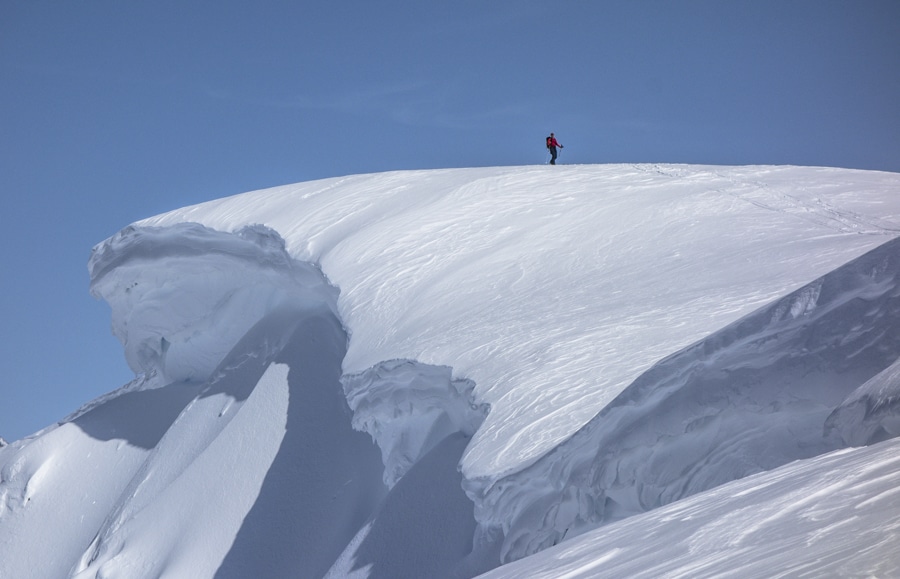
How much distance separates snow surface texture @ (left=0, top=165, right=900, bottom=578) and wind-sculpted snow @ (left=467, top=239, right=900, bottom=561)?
0.02 meters

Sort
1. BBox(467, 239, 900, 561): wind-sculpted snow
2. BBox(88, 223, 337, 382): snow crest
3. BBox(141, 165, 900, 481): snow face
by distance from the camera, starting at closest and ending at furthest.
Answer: BBox(467, 239, 900, 561): wind-sculpted snow, BBox(141, 165, 900, 481): snow face, BBox(88, 223, 337, 382): snow crest

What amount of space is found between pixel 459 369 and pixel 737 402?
2258 millimetres

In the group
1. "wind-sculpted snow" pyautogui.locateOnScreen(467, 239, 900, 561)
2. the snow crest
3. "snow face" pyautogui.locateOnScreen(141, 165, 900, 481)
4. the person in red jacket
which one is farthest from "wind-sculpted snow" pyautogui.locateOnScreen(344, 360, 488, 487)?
the person in red jacket

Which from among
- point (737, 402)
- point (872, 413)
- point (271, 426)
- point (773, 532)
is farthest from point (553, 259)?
point (773, 532)

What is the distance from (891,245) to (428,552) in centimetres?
438

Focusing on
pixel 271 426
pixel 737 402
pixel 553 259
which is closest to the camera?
pixel 737 402

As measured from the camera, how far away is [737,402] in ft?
19.9

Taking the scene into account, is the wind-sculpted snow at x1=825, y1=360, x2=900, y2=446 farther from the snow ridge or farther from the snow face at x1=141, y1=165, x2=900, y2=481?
the snow ridge

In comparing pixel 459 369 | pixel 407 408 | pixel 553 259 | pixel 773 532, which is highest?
pixel 773 532

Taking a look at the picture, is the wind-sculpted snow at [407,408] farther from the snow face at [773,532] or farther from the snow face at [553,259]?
the snow face at [773,532]

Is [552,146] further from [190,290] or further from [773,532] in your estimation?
[773,532]

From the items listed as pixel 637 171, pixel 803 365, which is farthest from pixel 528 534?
pixel 637 171

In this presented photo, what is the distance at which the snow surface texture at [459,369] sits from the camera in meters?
6.09

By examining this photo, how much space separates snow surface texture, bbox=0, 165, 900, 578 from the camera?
6.09m
